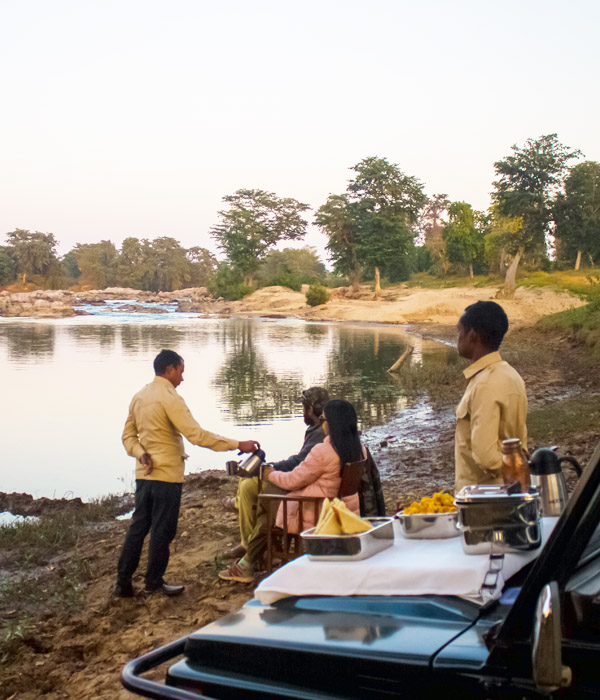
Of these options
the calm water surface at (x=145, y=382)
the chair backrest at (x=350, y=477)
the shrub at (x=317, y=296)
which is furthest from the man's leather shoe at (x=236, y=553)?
the shrub at (x=317, y=296)

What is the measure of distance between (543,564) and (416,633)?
37 cm

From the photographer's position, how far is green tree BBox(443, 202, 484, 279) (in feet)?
225

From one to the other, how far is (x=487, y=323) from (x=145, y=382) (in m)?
23.8

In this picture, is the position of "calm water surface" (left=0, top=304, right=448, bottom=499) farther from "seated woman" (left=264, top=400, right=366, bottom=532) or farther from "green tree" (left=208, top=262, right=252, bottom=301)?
"green tree" (left=208, top=262, right=252, bottom=301)

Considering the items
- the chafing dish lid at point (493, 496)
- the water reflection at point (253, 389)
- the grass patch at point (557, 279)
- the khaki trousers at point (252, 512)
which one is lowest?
the water reflection at point (253, 389)

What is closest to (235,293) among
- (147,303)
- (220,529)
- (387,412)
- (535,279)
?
(147,303)

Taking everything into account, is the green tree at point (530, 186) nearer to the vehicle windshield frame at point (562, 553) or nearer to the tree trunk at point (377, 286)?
the tree trunk at point (377, 286)

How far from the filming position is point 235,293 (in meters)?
92.4

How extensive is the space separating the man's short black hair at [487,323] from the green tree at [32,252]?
416 feet

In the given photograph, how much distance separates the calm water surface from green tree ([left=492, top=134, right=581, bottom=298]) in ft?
34.9

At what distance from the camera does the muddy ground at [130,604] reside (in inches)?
194

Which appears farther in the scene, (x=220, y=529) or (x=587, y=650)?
(x=220, y=529)

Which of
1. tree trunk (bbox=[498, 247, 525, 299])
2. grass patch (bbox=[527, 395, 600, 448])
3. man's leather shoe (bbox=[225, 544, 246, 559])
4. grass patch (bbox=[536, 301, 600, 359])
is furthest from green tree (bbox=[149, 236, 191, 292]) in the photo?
man's leather shoe (bbox=[225, 544, 246, 559])

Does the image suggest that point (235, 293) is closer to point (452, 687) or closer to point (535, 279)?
point (535, 279)
